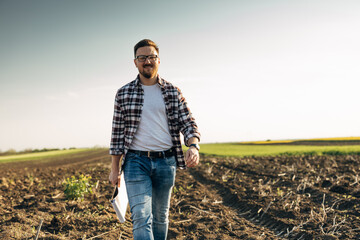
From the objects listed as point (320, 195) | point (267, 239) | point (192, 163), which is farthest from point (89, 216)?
point (320, 195)

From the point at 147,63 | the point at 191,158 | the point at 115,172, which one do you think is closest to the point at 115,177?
the point at 115,172

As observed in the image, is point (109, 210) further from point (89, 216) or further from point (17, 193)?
point (17, 193)

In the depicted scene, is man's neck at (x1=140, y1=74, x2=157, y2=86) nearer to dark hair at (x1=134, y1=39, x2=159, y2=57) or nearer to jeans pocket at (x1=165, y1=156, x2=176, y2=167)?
dark hair at (x1=134, y1=39, x2=159, y2=57)

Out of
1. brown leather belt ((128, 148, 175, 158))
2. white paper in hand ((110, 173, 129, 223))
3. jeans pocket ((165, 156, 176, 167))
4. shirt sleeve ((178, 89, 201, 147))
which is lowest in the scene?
white paper in hand ((110, 173, 129, 223))

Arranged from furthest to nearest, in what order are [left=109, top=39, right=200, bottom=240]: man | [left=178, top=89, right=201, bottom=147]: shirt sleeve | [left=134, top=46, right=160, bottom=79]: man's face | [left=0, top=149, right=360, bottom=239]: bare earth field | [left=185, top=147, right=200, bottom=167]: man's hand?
[left=0, top=149, right=360, bottom=239]: bare earth field < [left=178, top=89, right=201, bottom=147]: shirt sleeve < [left=134, top=46, right=160, bottom=79]: man's face < [left=109, top=39, right=200, bottom=240]: man < [left=185, top=147, right=200, bottom=167]: man's hand

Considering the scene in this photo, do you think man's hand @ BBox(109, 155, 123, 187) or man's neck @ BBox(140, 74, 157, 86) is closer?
man's hand @ BBox(109, 155, 123, 187)

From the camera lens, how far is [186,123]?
3.22m

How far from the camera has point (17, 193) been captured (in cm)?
767

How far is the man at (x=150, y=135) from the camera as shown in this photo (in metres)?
2.92

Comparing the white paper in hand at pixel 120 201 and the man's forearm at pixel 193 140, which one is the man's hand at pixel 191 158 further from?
the white paper in hand at pixel 120 201

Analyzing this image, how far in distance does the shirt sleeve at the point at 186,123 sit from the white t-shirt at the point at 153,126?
6.8 inches

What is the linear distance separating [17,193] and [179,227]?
4913 millimetres

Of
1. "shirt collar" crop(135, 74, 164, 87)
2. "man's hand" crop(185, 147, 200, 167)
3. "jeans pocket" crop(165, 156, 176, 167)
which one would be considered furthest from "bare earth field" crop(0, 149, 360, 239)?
"shirt collar" crop(135, 74, 164, 87)

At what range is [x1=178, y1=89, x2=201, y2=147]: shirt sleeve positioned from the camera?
10.4 ft
